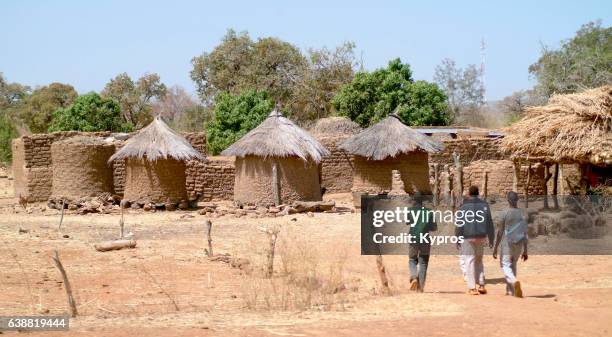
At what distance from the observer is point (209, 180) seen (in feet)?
65.0

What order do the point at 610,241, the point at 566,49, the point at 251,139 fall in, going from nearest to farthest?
the point at 610,241 < the point at 251,139 < the point at 566,49

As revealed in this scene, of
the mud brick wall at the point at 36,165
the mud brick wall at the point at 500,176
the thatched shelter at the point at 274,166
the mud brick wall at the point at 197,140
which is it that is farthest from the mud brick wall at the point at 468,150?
the mud brick wall at the point at 36,165

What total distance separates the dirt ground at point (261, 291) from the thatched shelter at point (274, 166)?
338cm

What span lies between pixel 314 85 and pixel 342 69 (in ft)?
6.31

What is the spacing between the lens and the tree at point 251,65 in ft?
115

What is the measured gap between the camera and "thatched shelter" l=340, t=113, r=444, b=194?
59.5 feet

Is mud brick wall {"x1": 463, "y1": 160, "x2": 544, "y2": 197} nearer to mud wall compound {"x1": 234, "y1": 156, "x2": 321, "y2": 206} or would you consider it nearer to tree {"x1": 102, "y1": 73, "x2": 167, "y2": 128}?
mud wall compound {"x1": 234, "y1": 156, "x2": 321, "y2": 206}

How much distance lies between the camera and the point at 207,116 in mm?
36750

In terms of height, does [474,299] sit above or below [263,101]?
below

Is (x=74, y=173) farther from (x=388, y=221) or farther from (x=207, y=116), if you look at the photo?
(x=207, y=116)

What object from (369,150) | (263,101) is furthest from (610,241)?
(263,101)

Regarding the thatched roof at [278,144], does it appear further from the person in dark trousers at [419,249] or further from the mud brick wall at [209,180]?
the person in dark trousers at [419,249]

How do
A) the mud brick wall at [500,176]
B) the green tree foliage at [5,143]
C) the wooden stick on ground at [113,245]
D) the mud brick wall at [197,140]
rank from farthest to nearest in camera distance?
the green tree foliage at [5,143]
the mud brick wall at [197,140]
the mud brick wall at [500,176]
the wooden stick on ground at [113,245]

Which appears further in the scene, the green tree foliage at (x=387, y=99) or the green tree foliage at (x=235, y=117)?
the green tree foliage at (x=387, y=99)
